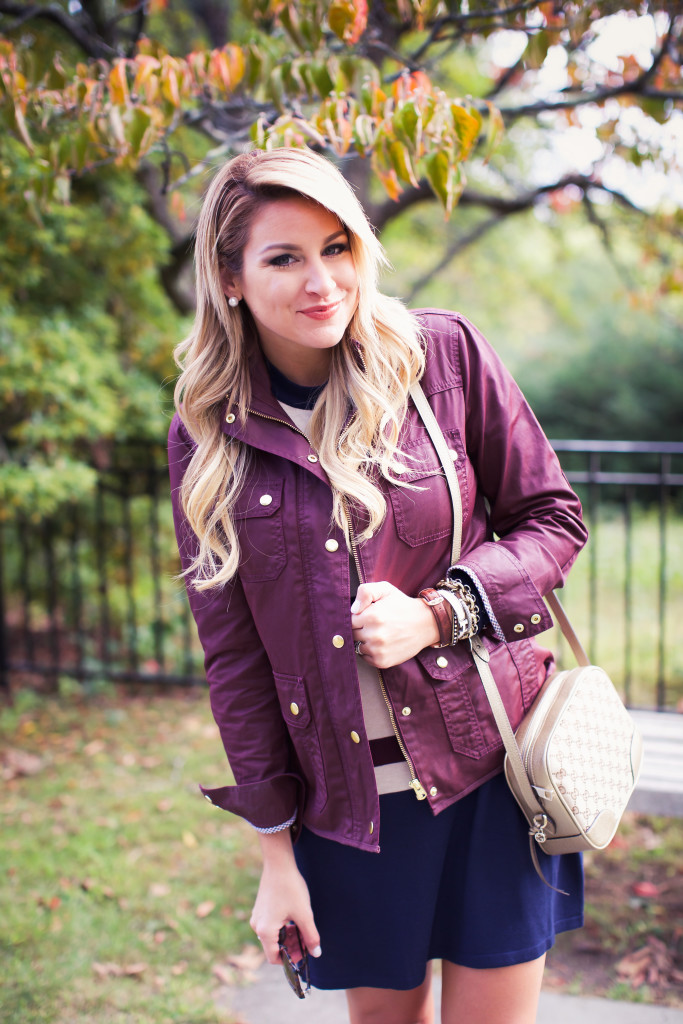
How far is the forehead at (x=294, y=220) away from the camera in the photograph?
5.14ft

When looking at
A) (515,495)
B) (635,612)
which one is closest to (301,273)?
(515,495)

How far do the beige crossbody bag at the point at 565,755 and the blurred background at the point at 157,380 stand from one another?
1335mm

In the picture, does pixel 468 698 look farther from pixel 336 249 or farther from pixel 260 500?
pixel 336 249

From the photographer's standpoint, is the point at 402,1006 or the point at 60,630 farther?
the point at 60,630

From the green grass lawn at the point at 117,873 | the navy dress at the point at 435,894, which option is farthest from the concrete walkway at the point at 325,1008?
the navy dress at the point at 435,894

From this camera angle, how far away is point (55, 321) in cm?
460

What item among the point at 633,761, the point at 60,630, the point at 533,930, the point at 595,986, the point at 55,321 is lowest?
the point at 595,986

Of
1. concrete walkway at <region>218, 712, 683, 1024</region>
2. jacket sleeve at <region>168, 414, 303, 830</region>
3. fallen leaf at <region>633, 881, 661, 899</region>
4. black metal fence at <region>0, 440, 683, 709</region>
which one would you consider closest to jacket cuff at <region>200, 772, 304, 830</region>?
jacket sleeve at <region>168, 414, 303, 830</region>

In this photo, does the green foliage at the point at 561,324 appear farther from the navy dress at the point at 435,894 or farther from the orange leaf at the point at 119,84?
the navy dress at the point at 435,894

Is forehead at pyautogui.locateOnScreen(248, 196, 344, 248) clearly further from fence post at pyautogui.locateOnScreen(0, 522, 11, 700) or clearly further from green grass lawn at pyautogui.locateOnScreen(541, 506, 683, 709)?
fence post at pyautogui.locateOnScreen(0, 522, 11, 700)

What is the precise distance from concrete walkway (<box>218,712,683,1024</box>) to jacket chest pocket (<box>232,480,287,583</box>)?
1762 millimetres

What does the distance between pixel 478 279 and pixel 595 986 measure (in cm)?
883

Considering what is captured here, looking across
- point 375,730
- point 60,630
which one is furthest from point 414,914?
point 60,630

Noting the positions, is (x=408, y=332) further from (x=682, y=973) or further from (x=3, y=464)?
(x=3, y=464)
